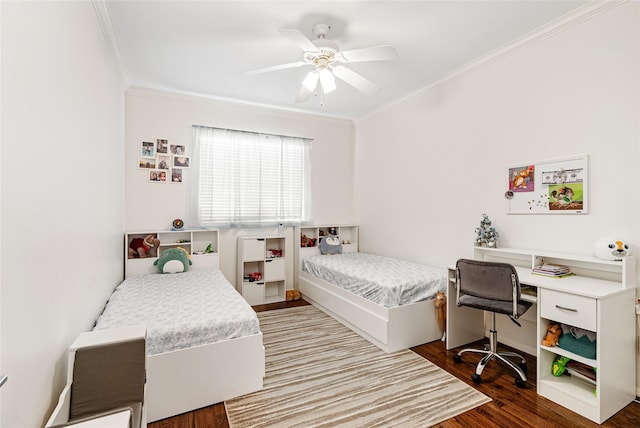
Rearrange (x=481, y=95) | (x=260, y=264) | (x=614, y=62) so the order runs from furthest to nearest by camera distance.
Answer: (x=260, y=264) < (x=481, y=95) < (x=614, y=62)

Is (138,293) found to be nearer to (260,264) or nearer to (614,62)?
(260,264)

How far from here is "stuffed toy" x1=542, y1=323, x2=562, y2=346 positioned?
2.10 meters

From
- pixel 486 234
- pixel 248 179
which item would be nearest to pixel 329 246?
pixel 248 179

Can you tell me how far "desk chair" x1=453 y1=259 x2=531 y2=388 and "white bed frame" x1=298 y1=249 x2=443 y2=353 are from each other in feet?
1.68

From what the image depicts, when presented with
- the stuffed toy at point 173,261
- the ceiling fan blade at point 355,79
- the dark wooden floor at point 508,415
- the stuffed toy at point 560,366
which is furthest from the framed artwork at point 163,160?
the stuffed toy at point 560,366

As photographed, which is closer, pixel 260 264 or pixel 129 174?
pixel 129 174

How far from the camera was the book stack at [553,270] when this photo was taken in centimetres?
234

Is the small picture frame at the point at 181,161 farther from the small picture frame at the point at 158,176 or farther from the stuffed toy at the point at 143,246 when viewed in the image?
the stuffed toy at the point at 143,246

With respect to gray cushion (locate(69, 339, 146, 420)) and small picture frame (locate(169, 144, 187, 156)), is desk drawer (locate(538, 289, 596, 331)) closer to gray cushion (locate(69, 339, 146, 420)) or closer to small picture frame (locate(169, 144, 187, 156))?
gray cushion (locate(69, 339, 146, 420))

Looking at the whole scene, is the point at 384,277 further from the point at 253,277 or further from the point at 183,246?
the point at 183,246

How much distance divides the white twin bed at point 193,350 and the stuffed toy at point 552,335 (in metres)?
1.95

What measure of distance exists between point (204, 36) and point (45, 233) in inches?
81.6

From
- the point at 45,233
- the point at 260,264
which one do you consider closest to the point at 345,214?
the point at 260,264

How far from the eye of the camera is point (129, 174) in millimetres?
3748
